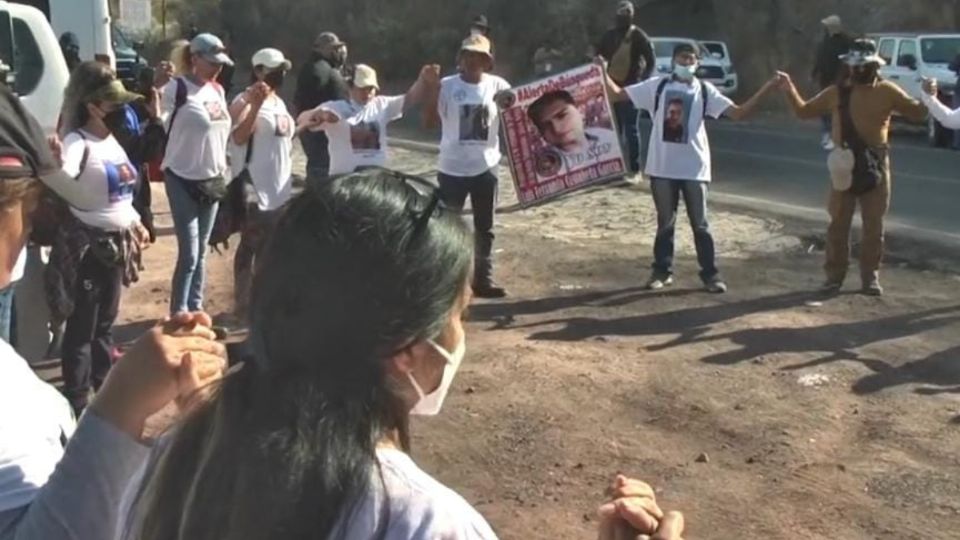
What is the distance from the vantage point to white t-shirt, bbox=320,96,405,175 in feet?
30.1

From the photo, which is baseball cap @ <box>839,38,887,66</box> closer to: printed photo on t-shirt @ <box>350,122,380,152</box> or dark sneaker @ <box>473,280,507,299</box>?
dark sneaker @ <box>473,280,507,299</box>

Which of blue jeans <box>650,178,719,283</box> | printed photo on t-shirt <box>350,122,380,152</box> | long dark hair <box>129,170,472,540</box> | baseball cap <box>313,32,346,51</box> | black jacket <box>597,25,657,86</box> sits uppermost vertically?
long dark hair <box>129,170,472,540</box>

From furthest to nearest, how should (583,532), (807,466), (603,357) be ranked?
(603,357)
(807,466)
(583,532)

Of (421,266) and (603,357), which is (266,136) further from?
(421,266)

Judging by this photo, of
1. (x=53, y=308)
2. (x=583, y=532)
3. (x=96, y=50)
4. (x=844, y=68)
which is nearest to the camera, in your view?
(x=583, y=532)

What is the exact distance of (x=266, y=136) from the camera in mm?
8844

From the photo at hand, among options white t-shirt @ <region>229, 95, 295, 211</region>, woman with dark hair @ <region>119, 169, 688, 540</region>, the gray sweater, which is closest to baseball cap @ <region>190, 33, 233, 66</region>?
white t-shirt @ <region>229, 95, 295, 211</region>

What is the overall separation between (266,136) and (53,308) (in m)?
2.43

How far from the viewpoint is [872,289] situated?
31.9 ft

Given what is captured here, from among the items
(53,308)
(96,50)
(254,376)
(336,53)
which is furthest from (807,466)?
(96,50)

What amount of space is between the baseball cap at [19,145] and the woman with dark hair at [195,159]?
5982 millimetres

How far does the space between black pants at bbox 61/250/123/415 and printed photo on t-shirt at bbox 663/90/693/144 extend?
446 cm

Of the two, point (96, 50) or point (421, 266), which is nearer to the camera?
point (421, 266)

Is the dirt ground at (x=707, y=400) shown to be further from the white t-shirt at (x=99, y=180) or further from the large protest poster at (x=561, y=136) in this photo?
the white t-shirt at (x=99, y=180)
